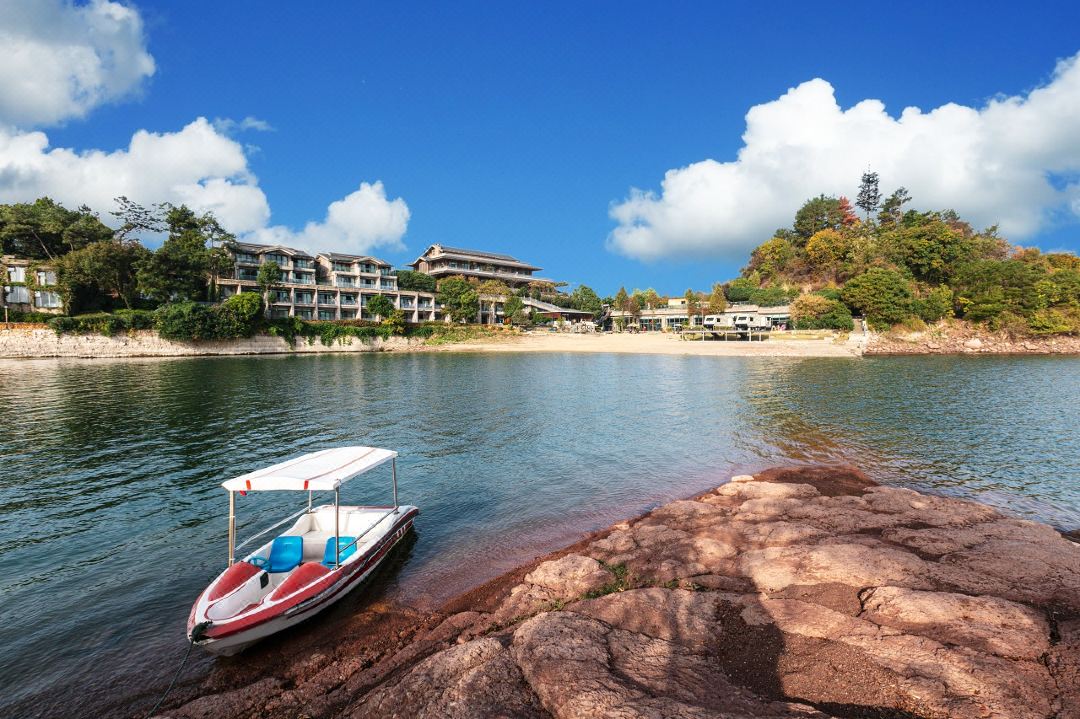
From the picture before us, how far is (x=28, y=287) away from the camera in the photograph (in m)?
71.1

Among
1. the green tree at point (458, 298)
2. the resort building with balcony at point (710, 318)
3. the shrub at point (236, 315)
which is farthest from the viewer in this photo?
the green tree at point (458, 298)

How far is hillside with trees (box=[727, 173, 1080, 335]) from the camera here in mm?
78125

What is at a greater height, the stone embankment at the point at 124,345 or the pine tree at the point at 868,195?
the pine tree at the point at 868,195

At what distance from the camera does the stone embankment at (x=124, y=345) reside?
66875mm

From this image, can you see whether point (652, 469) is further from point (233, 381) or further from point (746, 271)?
point (746, 271)

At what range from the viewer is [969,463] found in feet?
64.9

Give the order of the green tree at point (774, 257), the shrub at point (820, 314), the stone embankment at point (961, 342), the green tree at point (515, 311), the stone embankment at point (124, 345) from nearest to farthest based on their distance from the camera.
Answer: the stone embankment at point (124, 345), the stone embankment at point (961, 342), the shrub at point (820, 314), the green tree at point (515, 311), the green tree at point (774, 257)

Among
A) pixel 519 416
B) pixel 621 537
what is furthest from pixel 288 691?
pixel 519 416

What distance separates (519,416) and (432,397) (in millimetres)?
10227

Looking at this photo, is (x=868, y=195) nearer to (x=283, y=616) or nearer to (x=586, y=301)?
(x=586, y=301)

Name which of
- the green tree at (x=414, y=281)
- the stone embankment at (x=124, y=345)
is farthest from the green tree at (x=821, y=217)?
the stone embankment at (x=124, y=345)

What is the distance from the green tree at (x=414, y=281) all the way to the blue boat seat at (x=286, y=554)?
3971 inches

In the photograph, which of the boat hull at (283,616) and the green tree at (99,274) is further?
the green tree at (99,274)

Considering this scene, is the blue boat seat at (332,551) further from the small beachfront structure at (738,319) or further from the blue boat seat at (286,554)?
the small beachfront structure at (738,319)
